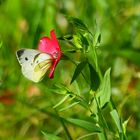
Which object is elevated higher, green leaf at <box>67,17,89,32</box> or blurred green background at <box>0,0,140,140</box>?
green leaf at <box>67,17,89,32</box>

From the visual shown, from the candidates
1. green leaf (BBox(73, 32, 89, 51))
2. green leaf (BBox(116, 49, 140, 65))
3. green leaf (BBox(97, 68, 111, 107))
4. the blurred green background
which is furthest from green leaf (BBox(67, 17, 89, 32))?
green leaf (BBox(116, 49, 140, 65))

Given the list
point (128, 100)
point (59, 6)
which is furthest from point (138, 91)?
point (59, 6)

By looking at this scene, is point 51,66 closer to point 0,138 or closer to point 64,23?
point 0,138

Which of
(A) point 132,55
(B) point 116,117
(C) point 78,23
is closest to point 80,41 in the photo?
(C) point 78,23

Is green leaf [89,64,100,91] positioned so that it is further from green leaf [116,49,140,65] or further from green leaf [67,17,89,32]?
green leaf [116,49,140,65]

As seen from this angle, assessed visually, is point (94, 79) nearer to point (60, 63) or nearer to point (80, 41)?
point (80, 41)
